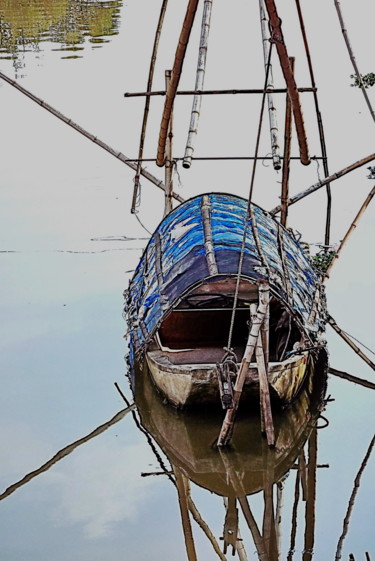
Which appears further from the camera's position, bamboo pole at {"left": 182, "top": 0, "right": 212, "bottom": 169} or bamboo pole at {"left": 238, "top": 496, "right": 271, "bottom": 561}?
bamboo pole at {"left": 182, "top": 0, "right": 212, "bottom": 169}

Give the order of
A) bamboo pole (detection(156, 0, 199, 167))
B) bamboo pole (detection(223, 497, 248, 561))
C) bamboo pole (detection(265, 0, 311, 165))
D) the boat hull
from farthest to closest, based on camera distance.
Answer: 1. the boat hull
2. bamboo pole (detection(156, 0, 199, 167))
3. bamboo pole (detection(265, 0, 311, 165))
4. bamboo pole (detection(223, 497, 248, 561))

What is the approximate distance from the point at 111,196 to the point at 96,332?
310 centimetres

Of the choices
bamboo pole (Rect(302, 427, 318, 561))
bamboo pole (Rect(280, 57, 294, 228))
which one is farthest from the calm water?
bamboo pole (Rect(280, 57, 294, 228))

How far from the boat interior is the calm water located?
0.33 meters

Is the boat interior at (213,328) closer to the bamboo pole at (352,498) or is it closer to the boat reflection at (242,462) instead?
the boat reflection at (242,462)

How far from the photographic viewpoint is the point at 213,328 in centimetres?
608

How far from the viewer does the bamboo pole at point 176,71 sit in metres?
4.88

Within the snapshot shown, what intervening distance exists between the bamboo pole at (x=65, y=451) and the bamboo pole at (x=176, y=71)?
153cm

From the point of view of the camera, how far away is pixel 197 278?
17.1ft

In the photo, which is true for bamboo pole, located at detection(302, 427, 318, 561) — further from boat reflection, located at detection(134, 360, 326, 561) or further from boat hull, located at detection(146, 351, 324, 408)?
boat hull, located at detection(146, 351, 324, 408)

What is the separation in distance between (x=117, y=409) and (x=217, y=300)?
2.84 ft

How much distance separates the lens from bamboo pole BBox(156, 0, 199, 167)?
4.88 meters

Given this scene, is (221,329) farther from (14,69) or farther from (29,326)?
(14,69)

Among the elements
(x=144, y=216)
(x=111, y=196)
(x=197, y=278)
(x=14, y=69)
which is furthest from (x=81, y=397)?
(x=14, y=69)
